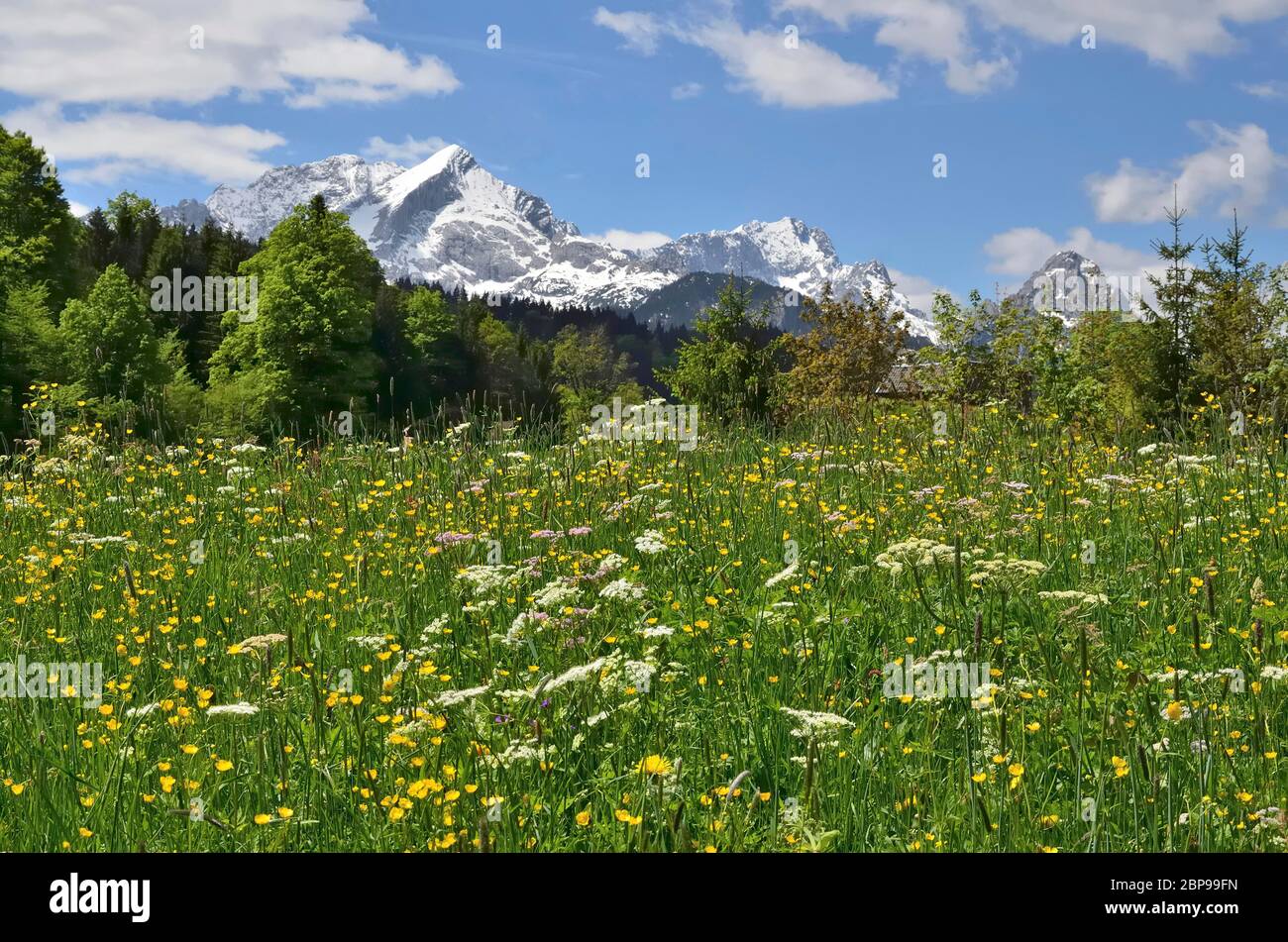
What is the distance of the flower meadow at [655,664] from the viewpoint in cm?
332

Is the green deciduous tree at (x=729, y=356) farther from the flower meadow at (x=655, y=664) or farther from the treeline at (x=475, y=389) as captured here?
the flower meadow at (x=655, y=664)

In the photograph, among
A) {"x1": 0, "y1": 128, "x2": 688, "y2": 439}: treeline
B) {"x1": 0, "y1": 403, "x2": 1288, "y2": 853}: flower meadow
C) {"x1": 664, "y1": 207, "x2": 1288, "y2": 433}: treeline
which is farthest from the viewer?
{"x1": 0, "y1": 128, "x2": 688, "y2": 439}: treeline

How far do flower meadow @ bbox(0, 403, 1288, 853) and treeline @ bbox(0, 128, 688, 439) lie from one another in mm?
4955

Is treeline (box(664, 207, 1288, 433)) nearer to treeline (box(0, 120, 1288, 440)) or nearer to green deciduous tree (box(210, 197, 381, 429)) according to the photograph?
treeline (box(0, 120, 1288, 440))

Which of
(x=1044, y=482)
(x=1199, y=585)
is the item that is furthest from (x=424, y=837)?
(x=1044, y=482)

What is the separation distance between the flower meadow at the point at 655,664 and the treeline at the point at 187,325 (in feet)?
16.3

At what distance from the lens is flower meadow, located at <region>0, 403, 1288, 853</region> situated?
10.9 feet

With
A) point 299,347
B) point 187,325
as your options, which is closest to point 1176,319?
point 299,347

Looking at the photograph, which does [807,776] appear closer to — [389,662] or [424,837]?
[424,837]

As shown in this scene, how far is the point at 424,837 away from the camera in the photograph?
314 cm

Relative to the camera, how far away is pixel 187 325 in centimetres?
6469

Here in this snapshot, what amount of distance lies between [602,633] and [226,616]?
2412 millimetres

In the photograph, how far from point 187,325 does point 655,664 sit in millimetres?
68073

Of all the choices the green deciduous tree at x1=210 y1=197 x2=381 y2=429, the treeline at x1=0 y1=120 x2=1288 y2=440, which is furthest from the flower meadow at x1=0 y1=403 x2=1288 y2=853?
the green deciduous tree at x1=210 y1=197 x2=381 y2=429
